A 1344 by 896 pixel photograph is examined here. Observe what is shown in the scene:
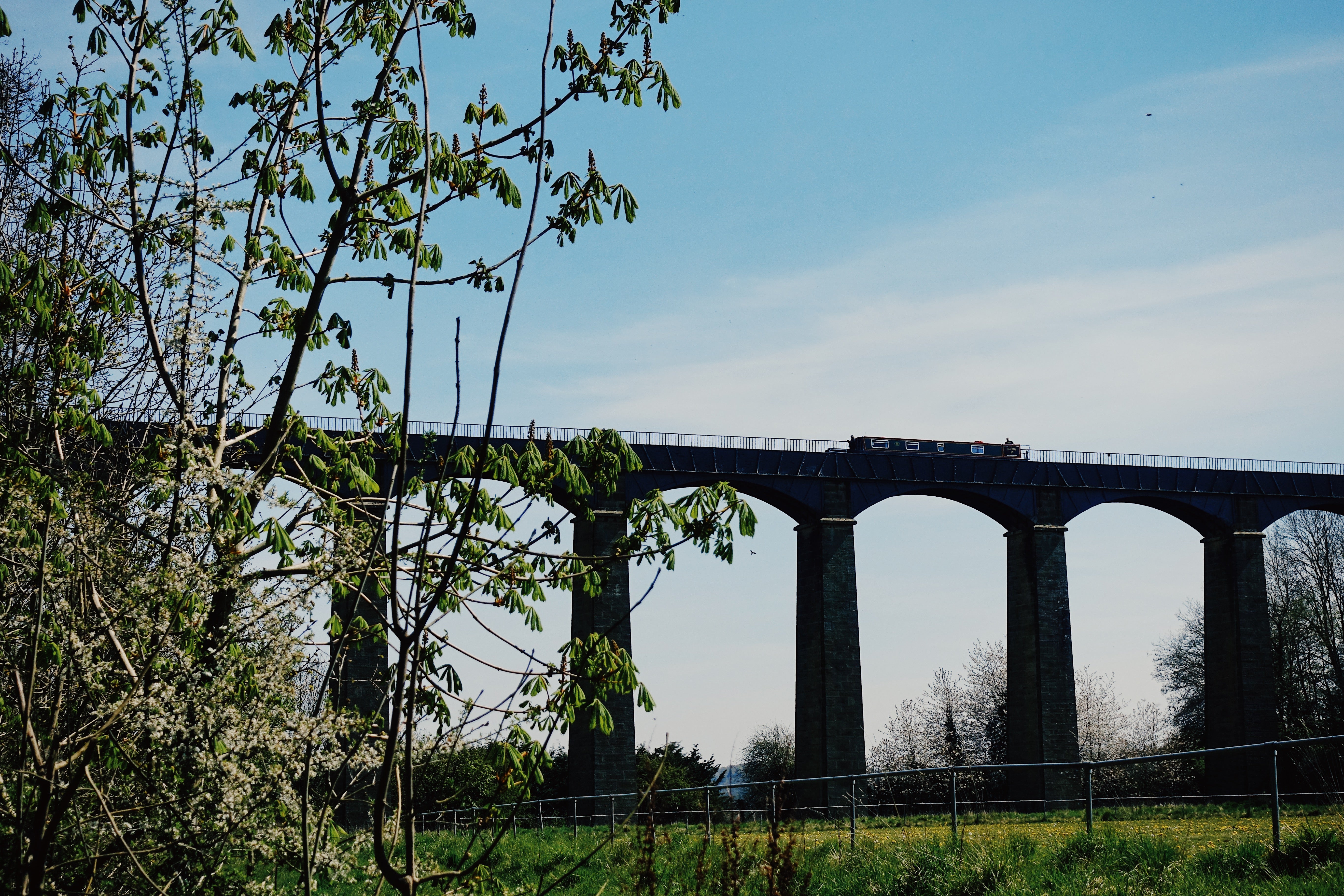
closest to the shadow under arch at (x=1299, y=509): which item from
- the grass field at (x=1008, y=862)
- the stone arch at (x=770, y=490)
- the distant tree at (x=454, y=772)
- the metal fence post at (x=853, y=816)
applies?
the stone arch at (x=770, y=490)

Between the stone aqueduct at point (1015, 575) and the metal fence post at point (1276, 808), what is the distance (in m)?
22.1

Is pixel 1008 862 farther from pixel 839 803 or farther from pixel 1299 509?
pixel 1299 509

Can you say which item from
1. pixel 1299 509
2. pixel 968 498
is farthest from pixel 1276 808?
pixel 1299 509

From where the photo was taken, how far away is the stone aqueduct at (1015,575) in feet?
105

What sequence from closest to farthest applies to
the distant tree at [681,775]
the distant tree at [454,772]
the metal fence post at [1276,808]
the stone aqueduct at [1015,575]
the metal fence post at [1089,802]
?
the distant tree at [454,772] → the metal fence post at [1276,808] → the metal fence post at [1089,802] → the distant tree at [681,775] → the stone aqueduct at [1015,575]

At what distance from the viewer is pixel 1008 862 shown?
29.8 feet

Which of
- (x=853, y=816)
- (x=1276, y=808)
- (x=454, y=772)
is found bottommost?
(x=853, y=816)

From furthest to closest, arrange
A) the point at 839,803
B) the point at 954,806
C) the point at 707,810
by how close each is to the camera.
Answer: the point at 839,803, the point at 954,806, the point at 707,810

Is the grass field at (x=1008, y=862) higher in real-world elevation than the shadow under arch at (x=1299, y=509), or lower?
lower

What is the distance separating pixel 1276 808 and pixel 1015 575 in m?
29.1

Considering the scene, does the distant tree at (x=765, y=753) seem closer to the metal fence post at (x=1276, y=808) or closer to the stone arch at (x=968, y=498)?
the stone arch at (x=968, y=498)

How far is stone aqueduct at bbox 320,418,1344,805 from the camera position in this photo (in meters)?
32.2

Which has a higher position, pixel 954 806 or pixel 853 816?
pixel 954 806

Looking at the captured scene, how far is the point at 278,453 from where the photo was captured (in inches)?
206
